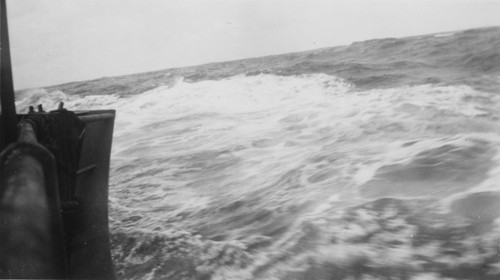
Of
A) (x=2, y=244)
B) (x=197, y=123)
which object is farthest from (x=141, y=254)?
(x=197, y=123)

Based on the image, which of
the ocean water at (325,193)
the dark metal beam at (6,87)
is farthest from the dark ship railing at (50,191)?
the ocean water at (325,193)

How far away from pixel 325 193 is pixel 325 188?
171 millimetres

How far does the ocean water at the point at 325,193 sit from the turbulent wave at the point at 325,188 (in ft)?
0.05

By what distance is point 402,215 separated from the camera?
3.56m

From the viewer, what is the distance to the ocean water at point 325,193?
309cm

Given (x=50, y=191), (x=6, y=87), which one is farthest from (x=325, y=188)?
(x=6, y=87)

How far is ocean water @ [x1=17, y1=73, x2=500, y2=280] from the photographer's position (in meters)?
3.09

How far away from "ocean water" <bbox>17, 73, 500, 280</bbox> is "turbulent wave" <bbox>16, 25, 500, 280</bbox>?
0.05ft

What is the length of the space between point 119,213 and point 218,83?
486 inches

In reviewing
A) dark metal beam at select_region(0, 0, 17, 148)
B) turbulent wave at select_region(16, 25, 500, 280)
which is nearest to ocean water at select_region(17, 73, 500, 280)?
turbulent wave at select_region(16, 25, 500, 280)

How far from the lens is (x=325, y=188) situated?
179 inches

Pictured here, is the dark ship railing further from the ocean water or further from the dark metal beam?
the ocean water

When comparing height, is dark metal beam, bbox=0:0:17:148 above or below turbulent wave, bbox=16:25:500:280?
above

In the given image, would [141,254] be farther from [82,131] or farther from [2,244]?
[2,244]
